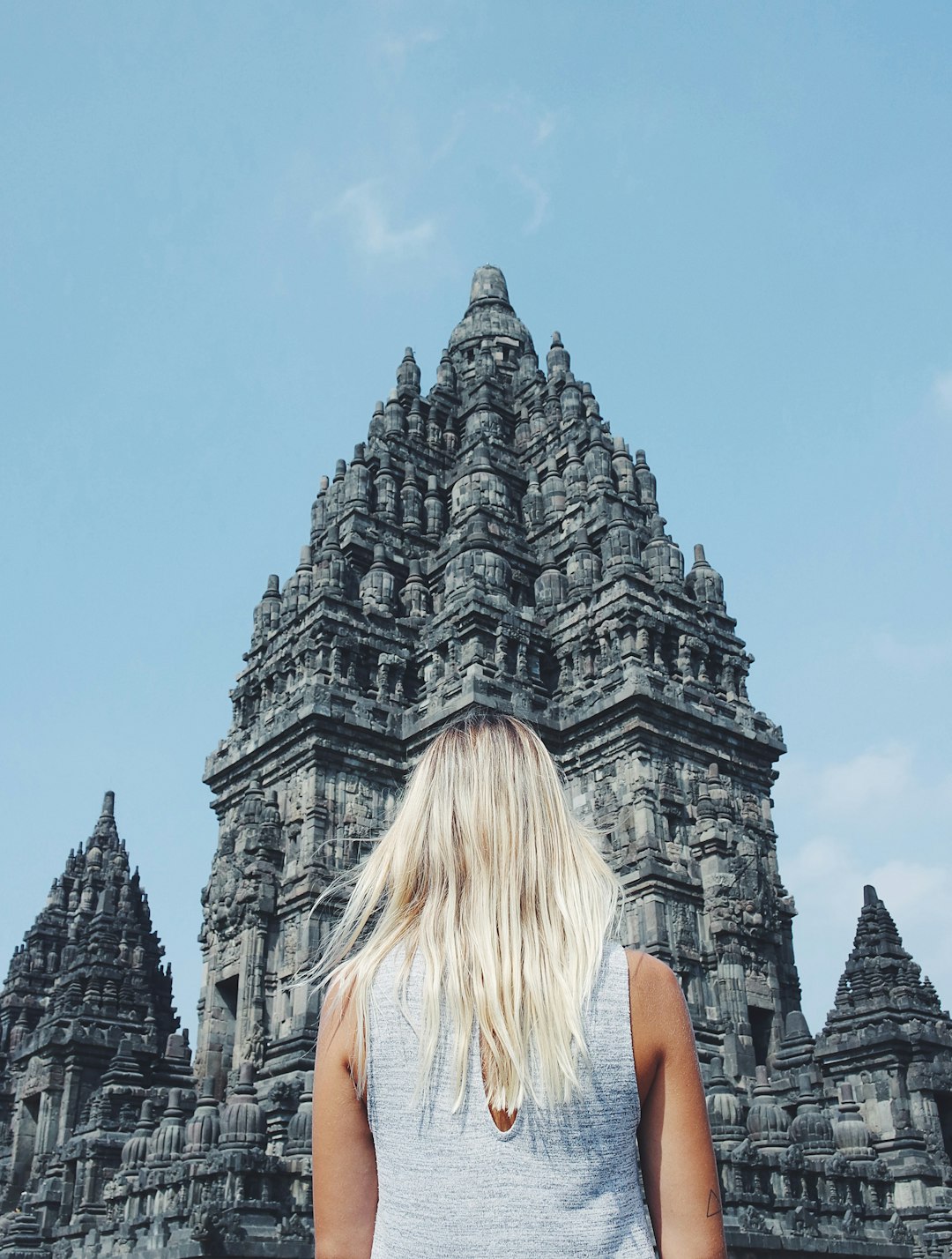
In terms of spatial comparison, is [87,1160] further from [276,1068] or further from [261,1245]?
[261,1245]

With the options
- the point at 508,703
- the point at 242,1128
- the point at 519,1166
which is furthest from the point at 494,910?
the point at 508,703

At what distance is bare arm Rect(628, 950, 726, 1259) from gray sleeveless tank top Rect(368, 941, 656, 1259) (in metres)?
0.04

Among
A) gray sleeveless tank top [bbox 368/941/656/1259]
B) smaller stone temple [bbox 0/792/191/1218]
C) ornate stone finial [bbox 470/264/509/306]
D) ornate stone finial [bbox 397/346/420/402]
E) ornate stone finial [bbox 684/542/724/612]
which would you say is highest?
ornate stone finial [bbox 470/264/509/306]

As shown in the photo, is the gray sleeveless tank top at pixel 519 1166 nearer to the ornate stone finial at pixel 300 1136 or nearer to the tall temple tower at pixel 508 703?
the ornate stone finial at pixel 300 1136

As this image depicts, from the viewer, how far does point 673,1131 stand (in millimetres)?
2316

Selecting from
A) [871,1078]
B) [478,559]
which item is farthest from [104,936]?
[871,1078]

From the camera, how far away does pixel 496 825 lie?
8.19 feet

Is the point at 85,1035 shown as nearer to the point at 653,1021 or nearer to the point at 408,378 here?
the point at 408,378

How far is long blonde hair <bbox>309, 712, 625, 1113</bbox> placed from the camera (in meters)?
2.26

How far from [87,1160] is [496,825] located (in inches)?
903

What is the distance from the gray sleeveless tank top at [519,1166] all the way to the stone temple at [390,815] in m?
14.5

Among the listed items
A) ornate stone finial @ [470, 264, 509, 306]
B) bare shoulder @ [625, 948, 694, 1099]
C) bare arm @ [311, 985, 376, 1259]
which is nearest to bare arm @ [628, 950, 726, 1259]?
bare shoulder @ [625, 948, 694, 1099]

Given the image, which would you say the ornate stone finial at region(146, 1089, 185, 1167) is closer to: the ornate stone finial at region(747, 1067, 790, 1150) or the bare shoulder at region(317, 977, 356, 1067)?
the ornate stone finial at region(747, 1067, 790, 1150)

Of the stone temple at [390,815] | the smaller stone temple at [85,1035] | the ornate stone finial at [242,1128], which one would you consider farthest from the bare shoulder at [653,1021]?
the smaller stone temple at [85,1035]
